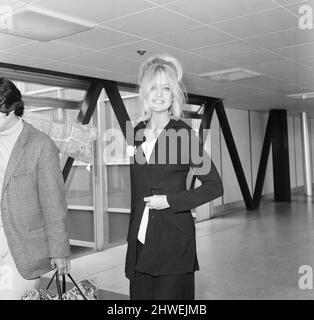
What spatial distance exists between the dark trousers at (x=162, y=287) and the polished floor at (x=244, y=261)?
4.03ft

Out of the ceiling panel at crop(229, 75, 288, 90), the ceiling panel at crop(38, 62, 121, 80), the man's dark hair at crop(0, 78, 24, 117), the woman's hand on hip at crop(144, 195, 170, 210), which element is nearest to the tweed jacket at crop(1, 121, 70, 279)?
the man's dark hair at crop(0, 78, 24, 117)

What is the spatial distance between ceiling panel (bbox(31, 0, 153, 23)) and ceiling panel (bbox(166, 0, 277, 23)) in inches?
11.2

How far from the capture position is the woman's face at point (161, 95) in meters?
1.58

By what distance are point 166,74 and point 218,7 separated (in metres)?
2.12

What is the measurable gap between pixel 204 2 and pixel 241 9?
0.37 meters

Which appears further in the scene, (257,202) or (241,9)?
(257,202)

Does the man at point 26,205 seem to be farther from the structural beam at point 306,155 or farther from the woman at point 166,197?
the structural beam at point 306,155

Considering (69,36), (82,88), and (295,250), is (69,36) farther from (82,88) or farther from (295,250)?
(295,250)

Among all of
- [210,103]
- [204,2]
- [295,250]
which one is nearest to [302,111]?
[210,103]

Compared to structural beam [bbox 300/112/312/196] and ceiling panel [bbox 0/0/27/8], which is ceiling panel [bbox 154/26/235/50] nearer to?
ceiling panel [bbox 0/0/27/8]

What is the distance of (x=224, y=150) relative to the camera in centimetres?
1018

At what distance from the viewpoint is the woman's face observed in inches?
62.2
